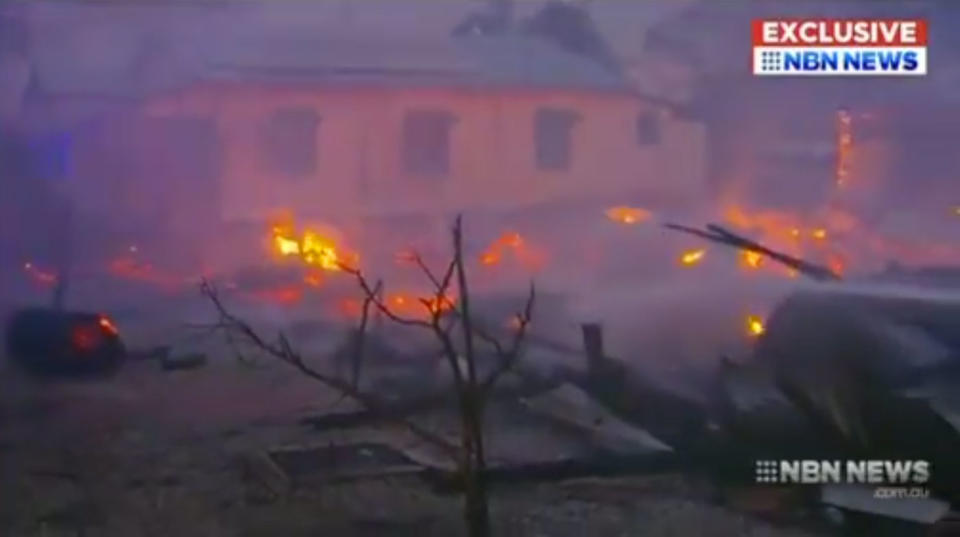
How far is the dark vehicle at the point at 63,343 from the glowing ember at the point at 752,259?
1236mm

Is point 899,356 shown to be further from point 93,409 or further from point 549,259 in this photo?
point 93,409

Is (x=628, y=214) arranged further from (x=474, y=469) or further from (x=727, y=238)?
(x=474, y=469)

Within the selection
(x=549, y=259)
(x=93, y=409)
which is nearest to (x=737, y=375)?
(x=549, y=259)

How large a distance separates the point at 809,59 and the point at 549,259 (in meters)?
0.64

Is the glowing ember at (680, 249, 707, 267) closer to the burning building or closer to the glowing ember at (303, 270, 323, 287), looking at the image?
the burning building

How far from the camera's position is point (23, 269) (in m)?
2.97

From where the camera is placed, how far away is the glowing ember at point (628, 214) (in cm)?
296

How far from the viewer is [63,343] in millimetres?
2990

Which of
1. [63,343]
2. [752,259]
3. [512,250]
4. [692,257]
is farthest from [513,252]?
[63,343]

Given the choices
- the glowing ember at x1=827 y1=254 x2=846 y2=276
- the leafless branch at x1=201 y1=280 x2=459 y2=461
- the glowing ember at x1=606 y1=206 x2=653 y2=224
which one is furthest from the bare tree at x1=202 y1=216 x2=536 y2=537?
the glowing ember at x1=827 y1=254 x2=846 y2=276

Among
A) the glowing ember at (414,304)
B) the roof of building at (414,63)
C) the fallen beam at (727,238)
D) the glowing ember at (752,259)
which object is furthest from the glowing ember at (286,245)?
the glowing ember at (752,259)

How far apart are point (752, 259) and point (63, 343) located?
1367 millimetres

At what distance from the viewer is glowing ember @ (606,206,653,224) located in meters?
2.96

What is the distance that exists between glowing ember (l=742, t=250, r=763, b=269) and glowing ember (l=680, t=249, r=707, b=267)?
8cm
